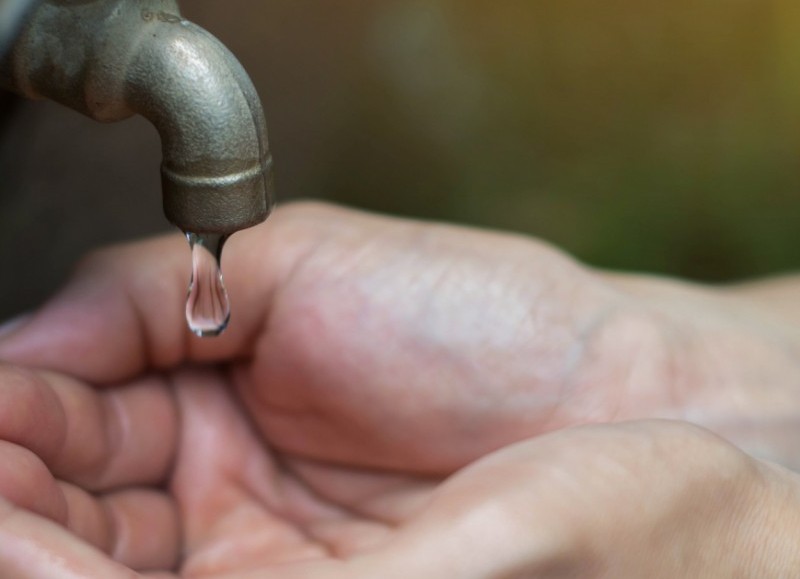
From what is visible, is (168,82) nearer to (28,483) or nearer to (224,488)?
(28,483)

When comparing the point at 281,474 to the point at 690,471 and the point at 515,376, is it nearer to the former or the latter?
the point at 515,376

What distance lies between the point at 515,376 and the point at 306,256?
15cm

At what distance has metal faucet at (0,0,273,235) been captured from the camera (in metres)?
0.38

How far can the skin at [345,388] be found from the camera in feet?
1.71

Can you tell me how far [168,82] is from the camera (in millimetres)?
378

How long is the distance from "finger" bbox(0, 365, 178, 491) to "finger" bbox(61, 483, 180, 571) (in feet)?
0.04

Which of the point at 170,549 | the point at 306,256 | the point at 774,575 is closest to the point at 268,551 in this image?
the point at 170,549

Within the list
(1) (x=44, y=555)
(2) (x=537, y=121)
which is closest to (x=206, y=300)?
(1) (x=44, y=555)

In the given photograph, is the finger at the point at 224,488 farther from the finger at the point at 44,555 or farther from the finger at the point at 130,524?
the finger at the point at 44,555

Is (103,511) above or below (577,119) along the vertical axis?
below

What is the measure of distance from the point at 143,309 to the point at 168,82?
0.75ft

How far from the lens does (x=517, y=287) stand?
619mm

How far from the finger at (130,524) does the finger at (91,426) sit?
0.04ft

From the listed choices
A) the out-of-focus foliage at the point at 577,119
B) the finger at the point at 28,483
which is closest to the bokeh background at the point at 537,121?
the out-of-focus foliage at the point at 577,119
